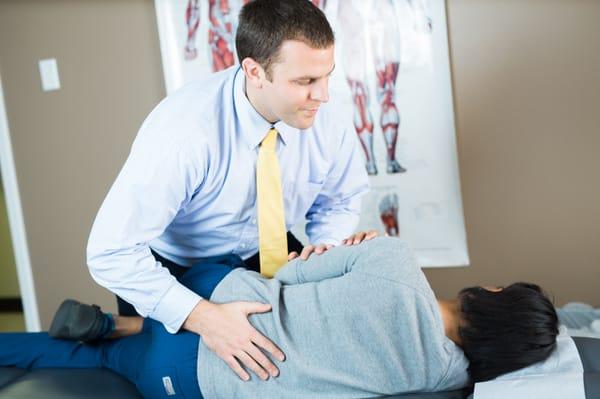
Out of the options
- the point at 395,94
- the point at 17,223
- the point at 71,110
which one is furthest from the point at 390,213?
the point at 17,223

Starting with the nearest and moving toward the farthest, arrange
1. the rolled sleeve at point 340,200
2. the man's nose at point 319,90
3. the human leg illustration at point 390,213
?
the man's nose at point 319,90 < the rolled sleeve at point 340,200 < the human leg illustration at point 390,213

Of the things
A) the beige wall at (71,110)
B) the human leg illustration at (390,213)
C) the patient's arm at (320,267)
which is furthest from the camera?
the beige wall at (71,110)

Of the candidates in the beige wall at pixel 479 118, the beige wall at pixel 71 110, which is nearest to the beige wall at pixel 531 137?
the beige wall at pixel 479 118

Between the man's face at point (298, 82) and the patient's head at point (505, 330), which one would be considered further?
the man's face at point (298, 82)

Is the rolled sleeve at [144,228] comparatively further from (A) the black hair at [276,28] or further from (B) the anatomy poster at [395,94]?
(B) the anatomy poster at [395,94]

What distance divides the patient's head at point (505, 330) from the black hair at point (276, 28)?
652mm

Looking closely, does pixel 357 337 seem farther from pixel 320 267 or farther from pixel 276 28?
pixel 276 28

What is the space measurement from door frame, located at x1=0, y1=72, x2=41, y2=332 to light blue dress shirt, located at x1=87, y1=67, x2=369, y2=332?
149 centimetres

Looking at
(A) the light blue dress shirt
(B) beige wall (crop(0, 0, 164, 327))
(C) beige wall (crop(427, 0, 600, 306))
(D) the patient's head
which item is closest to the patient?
(D) the patient's head

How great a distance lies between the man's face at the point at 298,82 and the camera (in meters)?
1.51

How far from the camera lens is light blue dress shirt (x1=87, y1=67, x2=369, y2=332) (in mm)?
1518

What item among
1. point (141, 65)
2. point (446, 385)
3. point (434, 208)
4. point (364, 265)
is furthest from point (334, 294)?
point (141, 65)

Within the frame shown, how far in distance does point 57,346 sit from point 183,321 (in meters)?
0.49

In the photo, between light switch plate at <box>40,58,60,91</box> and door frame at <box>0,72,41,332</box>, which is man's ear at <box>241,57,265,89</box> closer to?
light switch plate at <box>40,58,60,91</box>
